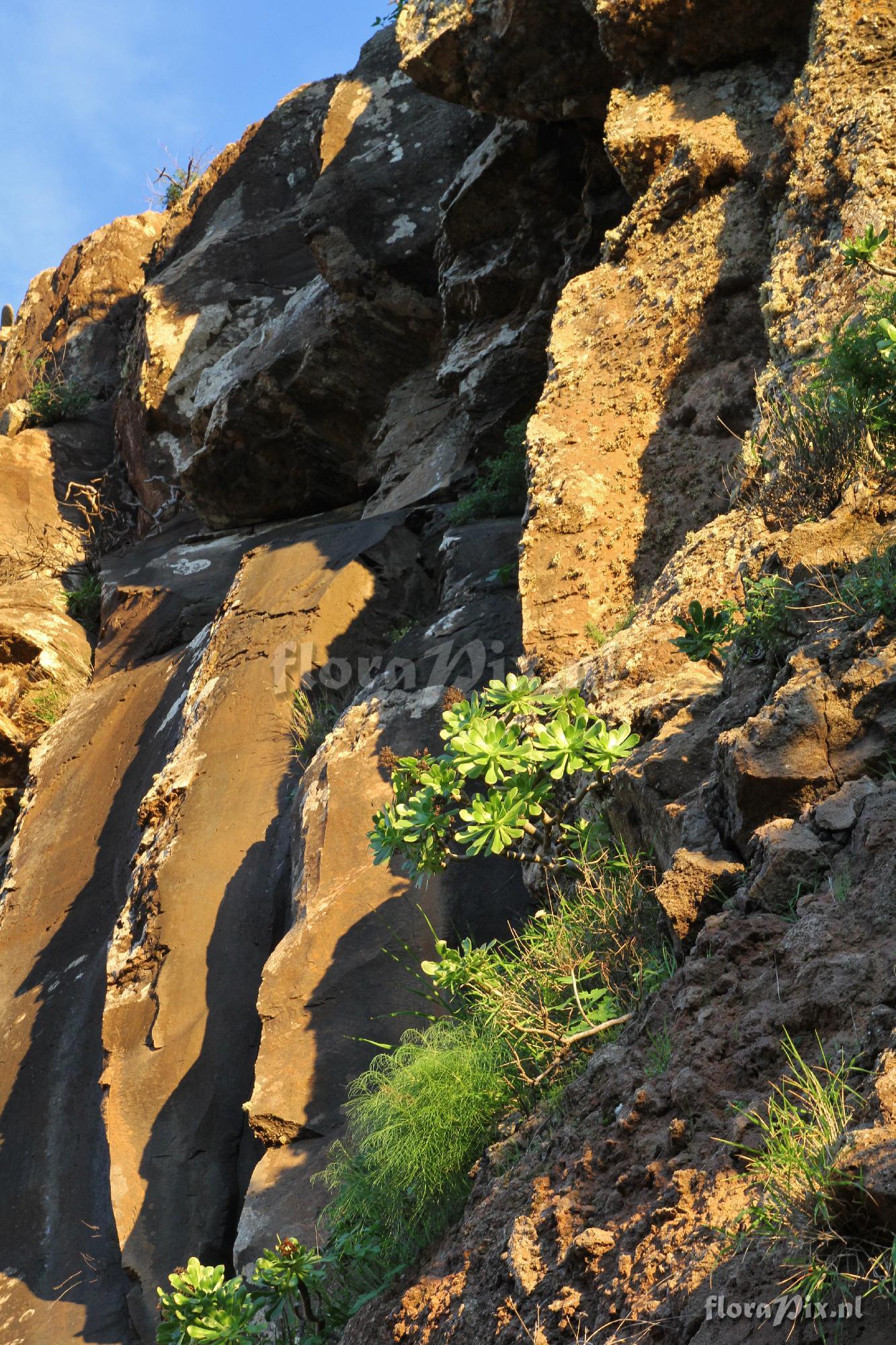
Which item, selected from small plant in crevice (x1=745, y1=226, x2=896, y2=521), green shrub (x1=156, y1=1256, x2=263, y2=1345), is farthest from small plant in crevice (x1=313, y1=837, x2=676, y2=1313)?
small plant in crevice (x1=745, y1=226, x2=896, y2=521)

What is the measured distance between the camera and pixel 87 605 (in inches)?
555

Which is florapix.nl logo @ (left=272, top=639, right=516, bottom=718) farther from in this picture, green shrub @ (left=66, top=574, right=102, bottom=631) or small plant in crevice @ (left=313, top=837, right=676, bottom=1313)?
green shrub @ (left=66, top=574, right=102, bottom=631)

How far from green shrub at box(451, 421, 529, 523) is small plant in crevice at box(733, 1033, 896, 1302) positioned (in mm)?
7656

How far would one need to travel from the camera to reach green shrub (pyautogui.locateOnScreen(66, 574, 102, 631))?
45.6 ft

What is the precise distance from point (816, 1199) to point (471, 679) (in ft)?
17.8

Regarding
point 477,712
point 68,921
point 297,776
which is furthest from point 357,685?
point 477,712

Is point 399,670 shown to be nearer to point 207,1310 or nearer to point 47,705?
point 207,1310

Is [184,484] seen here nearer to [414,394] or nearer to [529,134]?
[414,394]

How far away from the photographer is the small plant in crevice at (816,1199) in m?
1.86

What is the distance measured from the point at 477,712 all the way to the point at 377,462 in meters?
8.21

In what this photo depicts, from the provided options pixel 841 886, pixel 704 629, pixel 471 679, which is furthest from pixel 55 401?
pixel 841 886

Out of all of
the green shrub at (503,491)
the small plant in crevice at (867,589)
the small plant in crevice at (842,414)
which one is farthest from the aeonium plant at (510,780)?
the green shrub at (503,491)

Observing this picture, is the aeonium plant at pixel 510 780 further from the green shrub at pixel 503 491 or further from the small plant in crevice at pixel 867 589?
the green shrub at pixel 503 491

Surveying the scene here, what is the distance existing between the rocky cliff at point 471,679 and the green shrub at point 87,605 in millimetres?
92
